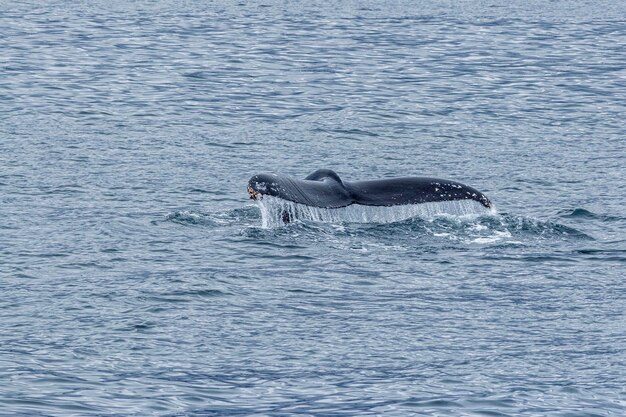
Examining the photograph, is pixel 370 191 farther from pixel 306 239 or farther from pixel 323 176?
pixel 306 239

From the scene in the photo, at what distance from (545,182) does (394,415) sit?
9741mm

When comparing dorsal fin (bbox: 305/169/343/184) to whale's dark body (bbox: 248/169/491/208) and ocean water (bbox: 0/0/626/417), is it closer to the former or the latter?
whale's dark body (bbox: 248/169/491/208)

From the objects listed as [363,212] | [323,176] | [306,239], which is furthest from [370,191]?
[306,239]

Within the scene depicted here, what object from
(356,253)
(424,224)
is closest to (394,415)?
(356,253)

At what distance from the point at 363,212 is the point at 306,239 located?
97cm

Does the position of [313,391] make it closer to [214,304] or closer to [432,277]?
[214,304]

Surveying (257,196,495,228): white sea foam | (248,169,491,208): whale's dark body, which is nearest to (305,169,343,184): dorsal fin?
(248,169,491,208): whale's dark body

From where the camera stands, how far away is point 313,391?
1128cm

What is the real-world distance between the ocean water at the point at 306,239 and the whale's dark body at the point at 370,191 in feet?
1.74

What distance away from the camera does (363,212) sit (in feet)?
53.6

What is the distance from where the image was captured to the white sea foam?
15609mm

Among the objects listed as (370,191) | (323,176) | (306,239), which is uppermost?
(323,176)

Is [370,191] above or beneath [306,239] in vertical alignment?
above

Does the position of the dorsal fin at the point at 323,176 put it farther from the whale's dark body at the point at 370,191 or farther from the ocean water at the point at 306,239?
the ocean water at the point at 306,239
